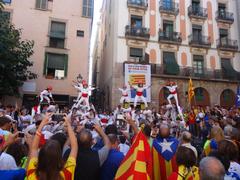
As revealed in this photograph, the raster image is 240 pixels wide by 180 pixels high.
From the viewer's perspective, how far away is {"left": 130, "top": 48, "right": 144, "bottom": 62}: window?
2502 cm

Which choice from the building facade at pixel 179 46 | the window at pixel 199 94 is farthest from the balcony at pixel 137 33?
the window at pixel 199 94

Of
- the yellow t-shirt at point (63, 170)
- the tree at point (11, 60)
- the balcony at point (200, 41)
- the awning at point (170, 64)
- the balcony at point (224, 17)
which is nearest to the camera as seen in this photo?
the yellow t-shirt at point (63, 170)

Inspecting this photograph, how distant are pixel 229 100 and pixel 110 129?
25.4m

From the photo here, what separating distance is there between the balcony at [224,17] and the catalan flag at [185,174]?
28710 mm

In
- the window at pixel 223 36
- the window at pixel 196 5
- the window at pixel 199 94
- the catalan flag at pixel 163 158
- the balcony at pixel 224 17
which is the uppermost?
the window at pixel 196 5

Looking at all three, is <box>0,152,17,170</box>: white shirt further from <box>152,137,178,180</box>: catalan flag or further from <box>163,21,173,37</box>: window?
<box>163,21,173,37</box>: window

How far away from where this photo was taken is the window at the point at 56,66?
22.8 m

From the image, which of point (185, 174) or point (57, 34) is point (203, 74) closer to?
point (57, 34)

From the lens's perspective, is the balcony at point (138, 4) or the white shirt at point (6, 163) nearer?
the white shirt at point (6, 163)

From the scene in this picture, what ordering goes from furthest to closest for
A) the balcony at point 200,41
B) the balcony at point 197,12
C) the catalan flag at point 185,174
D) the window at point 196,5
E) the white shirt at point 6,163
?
the window at point 196,5, the balcony at point 197,12, the balcony at point 200,41, the catalan flag at point 185,174, the white shirt at point 6,163

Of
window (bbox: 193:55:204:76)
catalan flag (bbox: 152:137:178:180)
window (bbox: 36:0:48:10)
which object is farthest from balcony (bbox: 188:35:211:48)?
catalan flag (bbox: 152:137:178:180)

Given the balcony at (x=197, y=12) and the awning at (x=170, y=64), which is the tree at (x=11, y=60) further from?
the balcony at (x=197, y=12)

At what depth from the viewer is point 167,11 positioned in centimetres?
2689

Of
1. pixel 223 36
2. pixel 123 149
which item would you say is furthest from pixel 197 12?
pixel 123 149
